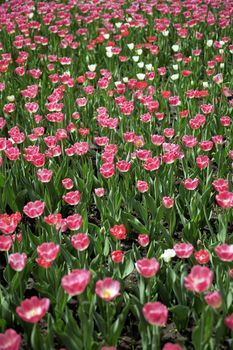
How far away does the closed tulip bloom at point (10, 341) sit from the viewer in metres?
1.72

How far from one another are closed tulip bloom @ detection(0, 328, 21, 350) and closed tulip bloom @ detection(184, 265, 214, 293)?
2.04 ft

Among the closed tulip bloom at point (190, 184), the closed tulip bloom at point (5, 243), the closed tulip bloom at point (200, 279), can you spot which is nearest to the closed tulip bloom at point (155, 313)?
the closed tulip bloom at point (200, 279)

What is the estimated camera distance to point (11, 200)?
3076mm

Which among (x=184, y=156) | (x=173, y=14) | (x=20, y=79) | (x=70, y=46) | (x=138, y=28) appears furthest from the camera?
(x=173, y=14)

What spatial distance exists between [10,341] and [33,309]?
0.50ft

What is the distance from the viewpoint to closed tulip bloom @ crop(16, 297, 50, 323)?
1826 millimetres

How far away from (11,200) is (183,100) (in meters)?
1.82

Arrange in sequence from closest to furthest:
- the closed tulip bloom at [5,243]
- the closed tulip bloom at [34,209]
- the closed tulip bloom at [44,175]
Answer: the closed tulip bloom at [5,243] → the closed tulip bloom at [34,209] → the closed tulip bloom at [44,175]

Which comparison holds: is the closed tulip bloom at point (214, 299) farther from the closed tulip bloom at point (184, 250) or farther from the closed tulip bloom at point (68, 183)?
the closed tulip bloom at point (68, 183)

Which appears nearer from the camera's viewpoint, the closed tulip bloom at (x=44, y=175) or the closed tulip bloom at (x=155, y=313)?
the closed tulip bloom at (x=155, y=313)

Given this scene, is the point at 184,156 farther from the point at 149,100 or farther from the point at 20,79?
the point at 20,79

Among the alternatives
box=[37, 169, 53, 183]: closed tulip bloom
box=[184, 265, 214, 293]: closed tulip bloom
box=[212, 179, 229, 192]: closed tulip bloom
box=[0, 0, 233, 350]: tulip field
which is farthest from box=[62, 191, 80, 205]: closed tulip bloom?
box=[184, 265, 214, 293]: closed tulip bloom

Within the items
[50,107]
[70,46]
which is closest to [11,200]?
[50,107]

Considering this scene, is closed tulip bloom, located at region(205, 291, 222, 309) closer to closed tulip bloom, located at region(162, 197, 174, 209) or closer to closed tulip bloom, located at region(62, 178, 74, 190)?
closed tulip bloom, located at region(162, 197, 174, 209)
